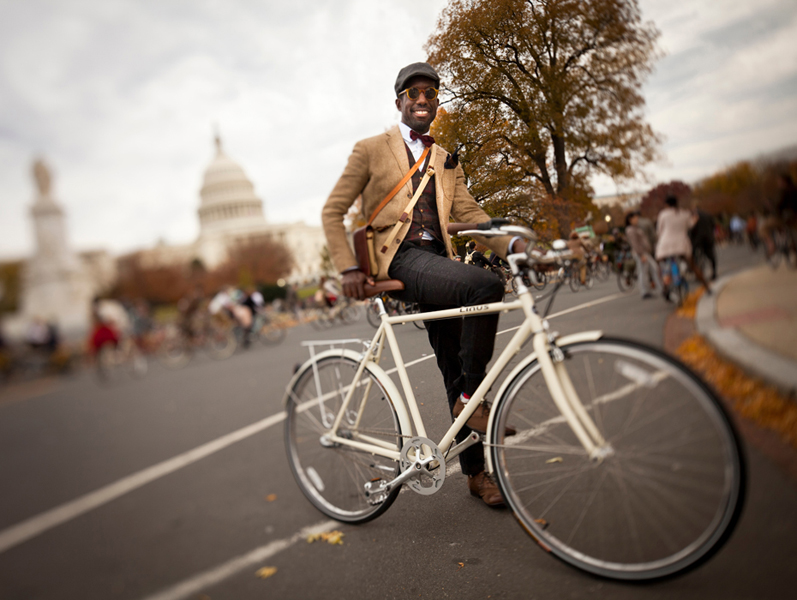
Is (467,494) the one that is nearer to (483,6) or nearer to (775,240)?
(775,240)

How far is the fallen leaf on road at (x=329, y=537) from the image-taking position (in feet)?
8.18

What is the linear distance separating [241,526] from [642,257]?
9.65ft

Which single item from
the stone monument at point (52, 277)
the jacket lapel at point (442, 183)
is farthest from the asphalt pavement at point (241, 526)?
the jacket lapel at point (442, 183)

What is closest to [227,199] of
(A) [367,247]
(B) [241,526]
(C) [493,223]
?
(A) [367,247]

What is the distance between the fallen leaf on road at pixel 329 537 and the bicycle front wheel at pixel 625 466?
1.21m

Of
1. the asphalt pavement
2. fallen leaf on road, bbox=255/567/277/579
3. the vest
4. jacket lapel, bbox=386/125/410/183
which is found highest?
jacket lapel, bbox=386/125/410/183

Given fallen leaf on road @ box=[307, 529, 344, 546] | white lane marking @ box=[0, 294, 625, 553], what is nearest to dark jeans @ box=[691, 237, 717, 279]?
white lane marking @ box=[0, 294, 625, 553]

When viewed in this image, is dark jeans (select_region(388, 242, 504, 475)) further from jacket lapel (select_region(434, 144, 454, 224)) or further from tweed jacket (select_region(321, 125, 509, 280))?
jacket lapel (select_region(434, 144, 454, 224))

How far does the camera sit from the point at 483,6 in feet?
4.84

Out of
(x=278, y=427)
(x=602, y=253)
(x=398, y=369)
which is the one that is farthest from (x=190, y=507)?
(x=602, y=253)

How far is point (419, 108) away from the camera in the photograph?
64.5 inches

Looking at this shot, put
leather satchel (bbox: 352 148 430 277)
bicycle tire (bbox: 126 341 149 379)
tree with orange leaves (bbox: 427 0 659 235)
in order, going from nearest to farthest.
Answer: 1. tree with orange leaves (bbox: 427 0 659 235)
2. leather satchel (bbox: 352 148 430 277)
3. bicycle tire (bbox: 126 341 149 379)

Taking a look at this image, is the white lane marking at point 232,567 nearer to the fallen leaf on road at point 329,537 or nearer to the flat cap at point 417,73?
the fallen leaf on road at point 329,537

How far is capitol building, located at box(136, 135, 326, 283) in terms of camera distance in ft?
6.18
